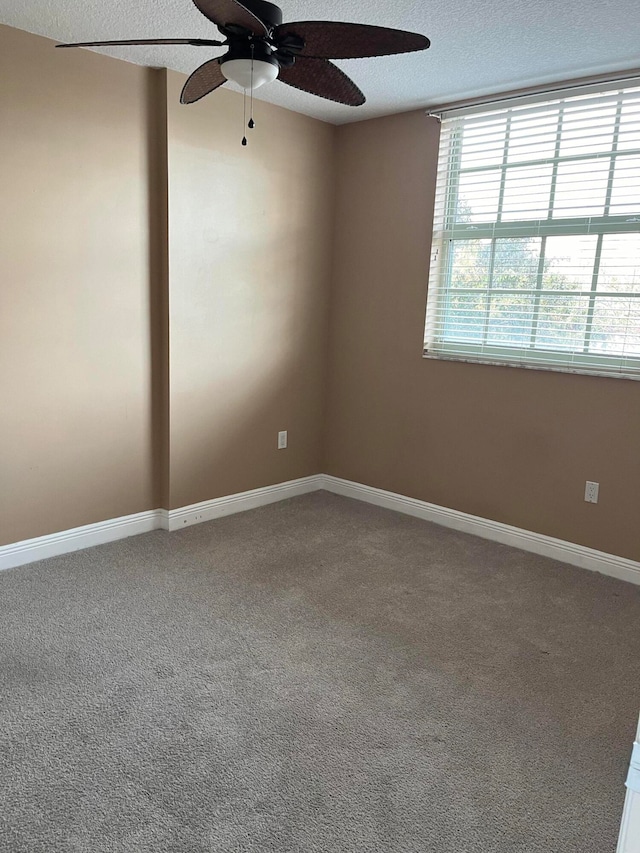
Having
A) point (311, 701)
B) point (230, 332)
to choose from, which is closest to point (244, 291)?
point (230, 332)

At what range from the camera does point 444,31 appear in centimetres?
253

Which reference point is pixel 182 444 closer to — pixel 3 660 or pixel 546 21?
pixel 3 660

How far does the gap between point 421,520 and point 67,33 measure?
313cm

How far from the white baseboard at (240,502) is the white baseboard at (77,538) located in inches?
4.7

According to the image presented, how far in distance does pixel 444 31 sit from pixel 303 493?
2.85 metres

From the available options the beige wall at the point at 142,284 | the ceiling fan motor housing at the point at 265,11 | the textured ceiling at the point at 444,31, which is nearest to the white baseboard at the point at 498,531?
the beige wall at the point at 142,284

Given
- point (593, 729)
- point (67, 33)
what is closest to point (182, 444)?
point (67, 33)

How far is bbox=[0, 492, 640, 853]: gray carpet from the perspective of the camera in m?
1.63

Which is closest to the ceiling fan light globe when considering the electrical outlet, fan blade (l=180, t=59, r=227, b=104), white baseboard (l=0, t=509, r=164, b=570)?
fan blade (l=180, t=59, r=227, b=104)

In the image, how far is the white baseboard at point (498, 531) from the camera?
3193 millimetres

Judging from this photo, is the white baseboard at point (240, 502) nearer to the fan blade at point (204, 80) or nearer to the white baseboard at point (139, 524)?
the white baseboard at point (139, 524)

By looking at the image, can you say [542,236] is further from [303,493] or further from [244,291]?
[303,493]

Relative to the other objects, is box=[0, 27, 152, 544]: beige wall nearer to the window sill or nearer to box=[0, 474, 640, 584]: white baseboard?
box=[0, 474, 640, 584]: white baseboard

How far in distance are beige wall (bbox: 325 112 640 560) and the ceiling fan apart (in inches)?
79.2
